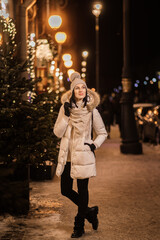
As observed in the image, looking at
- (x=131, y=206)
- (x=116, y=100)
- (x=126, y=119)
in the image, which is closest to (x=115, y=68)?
(x=116, y=100)

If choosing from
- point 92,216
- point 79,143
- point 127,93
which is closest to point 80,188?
point 92,216

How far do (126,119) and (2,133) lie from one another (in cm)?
987

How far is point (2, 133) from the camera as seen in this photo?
694 centimetres

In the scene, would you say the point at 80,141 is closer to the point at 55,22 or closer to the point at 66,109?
the point at 66,109

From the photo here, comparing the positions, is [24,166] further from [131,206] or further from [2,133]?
[131,206]

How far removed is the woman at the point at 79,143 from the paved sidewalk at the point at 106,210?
40cm

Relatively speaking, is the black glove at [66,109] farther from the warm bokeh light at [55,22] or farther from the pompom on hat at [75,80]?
the warm bokeh light at [55,22]

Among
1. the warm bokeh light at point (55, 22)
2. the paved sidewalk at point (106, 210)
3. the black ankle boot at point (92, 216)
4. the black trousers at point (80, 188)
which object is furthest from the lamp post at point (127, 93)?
the black trousers at point (80, 188)

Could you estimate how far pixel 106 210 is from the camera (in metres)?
7.64

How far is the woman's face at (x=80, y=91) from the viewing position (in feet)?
20.7

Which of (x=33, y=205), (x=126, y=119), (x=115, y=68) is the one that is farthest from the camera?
(x=115, y=68)

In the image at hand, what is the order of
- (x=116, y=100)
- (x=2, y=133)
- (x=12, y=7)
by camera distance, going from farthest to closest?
(x=116, y=100) → (x=12, y=7) → (x=2, y=133)

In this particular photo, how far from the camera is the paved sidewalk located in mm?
6312

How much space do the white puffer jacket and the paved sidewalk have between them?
82 centimetres
